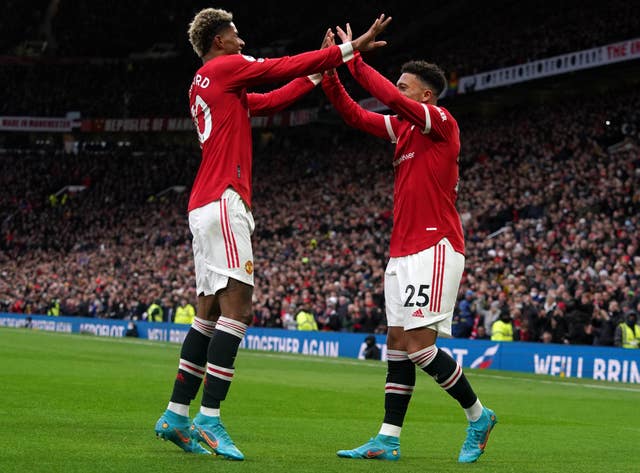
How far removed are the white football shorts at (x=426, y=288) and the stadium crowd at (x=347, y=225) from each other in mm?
14975

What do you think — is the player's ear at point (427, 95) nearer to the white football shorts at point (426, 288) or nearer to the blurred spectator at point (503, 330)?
the white football shorts at point (426, 288)

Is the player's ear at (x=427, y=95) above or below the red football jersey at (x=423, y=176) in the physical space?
above

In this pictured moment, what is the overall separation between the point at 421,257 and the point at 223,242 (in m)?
1.43

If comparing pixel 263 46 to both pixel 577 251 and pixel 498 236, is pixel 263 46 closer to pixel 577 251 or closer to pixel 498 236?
pixel 498 236

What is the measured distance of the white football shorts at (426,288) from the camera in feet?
23.0

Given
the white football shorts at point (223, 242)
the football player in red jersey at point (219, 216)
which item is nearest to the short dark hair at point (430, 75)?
the football player in red jersey at point (219, 216)

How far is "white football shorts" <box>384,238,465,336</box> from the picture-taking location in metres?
7.00

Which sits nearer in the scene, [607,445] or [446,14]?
[607,445]

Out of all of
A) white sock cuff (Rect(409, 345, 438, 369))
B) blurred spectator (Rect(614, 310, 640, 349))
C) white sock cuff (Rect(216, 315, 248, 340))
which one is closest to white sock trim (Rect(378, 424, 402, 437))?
white sock cuff (Rect(409, 345, 438, 369))

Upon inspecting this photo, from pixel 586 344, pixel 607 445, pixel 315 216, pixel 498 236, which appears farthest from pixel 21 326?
pixel 607 445

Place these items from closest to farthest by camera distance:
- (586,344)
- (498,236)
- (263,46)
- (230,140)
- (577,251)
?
(230,140) < (586,344) < (577,251) < (498,236) < (263,46)

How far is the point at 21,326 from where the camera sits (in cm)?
4247

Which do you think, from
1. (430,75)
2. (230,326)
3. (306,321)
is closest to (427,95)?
(430,75)

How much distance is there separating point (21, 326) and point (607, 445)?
3711 cm
